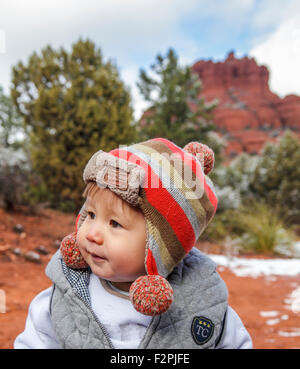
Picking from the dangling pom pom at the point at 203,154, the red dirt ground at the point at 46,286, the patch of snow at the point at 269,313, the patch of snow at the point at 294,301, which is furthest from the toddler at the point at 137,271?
the patch of snow at the point at 294,301

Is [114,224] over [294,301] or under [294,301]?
over

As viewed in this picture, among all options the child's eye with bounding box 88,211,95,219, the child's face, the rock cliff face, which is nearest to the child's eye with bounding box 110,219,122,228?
the child's face

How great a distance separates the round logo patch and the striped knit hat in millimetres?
184

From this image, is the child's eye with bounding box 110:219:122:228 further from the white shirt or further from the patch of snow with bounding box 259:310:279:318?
the patch of snow with bounding box 259:310:279:318

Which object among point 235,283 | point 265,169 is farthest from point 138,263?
point 265,169

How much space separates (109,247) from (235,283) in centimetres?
346

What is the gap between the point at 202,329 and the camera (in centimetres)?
107

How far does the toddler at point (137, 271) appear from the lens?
102 centimetres

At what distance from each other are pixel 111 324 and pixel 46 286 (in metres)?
2.21

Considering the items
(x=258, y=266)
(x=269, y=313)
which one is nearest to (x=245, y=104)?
(x=258, y=266)

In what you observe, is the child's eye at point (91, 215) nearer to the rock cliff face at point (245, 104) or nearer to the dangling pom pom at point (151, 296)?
the dangling pom pom at point (151, 296)

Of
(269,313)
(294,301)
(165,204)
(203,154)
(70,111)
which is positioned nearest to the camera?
(165,204)

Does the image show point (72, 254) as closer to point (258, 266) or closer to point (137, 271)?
point (137, 271)
